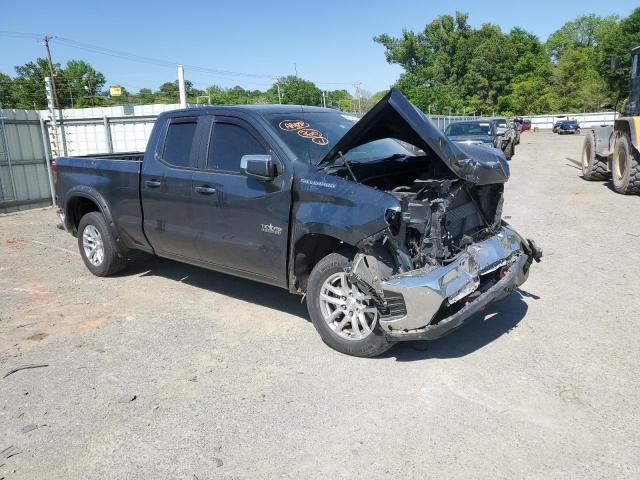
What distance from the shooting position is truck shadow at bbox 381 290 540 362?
14.1ft

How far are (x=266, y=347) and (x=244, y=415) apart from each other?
41.8 inches

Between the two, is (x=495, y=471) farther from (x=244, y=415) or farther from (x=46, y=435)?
(x=46, y=435)

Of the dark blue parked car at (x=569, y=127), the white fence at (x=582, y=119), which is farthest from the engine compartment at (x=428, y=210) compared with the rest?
the white fence at (x=582, y=119)

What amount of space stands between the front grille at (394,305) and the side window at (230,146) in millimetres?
1783

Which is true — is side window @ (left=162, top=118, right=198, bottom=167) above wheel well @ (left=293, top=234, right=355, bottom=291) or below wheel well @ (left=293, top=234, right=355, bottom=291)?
above

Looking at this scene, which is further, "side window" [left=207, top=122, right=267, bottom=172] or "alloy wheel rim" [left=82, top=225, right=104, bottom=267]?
"alloy wheel rim" [left=82, top=225, right=104, bottom=267]

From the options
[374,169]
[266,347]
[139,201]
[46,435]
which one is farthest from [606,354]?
[139,201]

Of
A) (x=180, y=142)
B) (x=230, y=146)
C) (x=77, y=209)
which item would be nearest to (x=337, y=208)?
(x=230, y=146)

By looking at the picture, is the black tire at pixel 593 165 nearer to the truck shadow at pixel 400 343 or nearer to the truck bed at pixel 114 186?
the truck shadow at pixel 400 343

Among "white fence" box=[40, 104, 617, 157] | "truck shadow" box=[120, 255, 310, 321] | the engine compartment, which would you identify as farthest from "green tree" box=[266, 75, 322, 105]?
the engine compartment

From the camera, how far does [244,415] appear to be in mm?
3561

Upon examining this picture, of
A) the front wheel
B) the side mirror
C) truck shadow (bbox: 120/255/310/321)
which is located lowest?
truck shadow (bbox: 120/255/310/321)

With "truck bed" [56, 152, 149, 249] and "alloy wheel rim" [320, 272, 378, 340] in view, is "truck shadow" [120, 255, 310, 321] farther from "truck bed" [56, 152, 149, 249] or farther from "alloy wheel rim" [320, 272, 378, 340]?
"alloy wheel rim" [320, 272, 378, 340]

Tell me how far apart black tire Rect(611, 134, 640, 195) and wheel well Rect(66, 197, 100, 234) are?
10.2 meters
